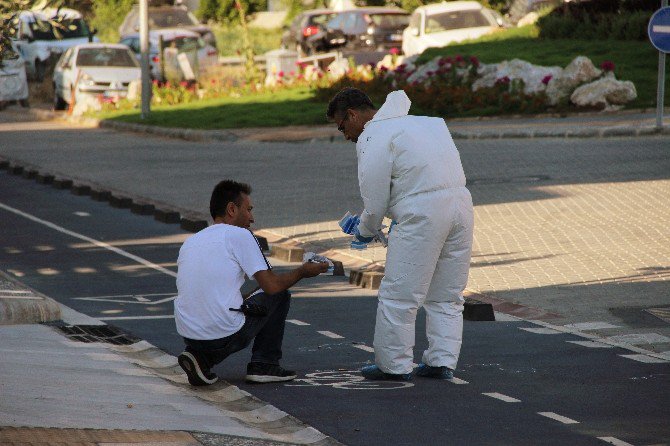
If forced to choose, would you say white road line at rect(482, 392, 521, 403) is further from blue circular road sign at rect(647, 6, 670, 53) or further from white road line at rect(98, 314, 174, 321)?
blue circular road sign at rect(647, 6, 670, 53)

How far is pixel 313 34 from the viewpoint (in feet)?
146

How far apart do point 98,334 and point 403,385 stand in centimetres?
282

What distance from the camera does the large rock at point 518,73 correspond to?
29922 millimetres

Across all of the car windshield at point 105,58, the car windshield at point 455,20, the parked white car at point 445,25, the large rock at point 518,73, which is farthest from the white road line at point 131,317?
the car windshield at point 455,20

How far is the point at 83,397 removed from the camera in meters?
7.95

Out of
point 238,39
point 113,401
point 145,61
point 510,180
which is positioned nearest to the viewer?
point 113,401

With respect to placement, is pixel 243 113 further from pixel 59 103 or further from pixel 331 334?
pixel 331 334

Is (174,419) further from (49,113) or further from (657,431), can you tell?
(49,113)

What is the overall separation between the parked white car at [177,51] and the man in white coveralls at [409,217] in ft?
102

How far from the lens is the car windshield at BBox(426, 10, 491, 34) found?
129 ft

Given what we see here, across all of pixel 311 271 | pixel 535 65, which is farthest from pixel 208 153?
pixel 311 271

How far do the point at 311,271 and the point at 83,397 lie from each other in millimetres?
1531

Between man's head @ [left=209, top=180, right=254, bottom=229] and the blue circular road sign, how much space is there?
1616cm

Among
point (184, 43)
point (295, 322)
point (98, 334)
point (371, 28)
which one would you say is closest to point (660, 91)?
point (295, 322)
